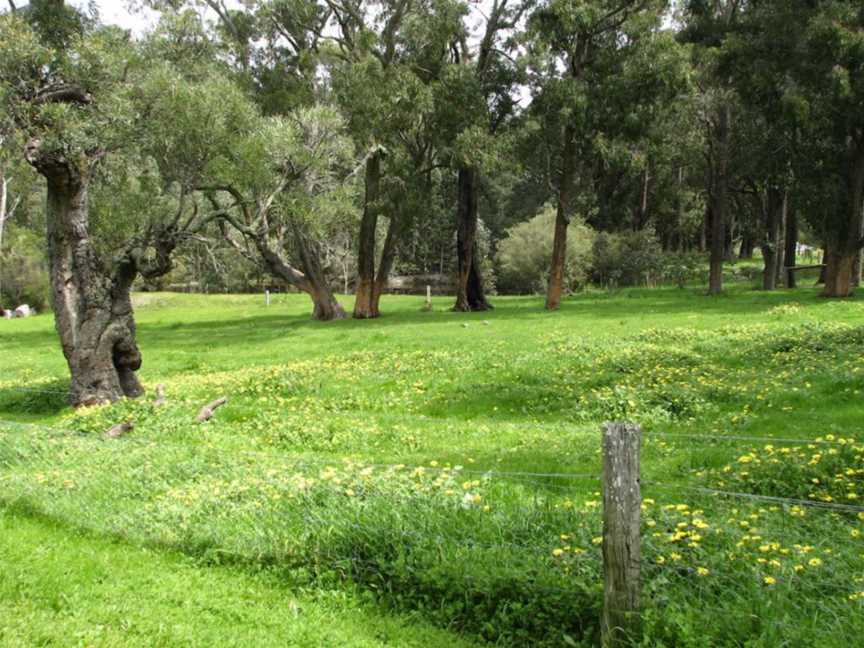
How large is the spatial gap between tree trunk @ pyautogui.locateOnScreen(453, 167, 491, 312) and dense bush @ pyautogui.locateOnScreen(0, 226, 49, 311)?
131ft

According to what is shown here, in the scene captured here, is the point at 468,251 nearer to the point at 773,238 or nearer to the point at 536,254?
the point at 773,238

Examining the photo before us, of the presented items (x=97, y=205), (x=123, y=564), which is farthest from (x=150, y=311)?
(x=123, y=564)

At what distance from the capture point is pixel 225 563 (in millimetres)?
6902

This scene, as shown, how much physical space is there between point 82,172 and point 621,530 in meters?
15.2

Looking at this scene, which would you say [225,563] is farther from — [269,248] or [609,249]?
[609,249]

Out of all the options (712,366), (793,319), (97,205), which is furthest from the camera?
(793,319)

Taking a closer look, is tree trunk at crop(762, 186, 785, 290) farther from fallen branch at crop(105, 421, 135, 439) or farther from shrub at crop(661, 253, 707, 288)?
fallen branch at crop(105, 421, 135, 439)

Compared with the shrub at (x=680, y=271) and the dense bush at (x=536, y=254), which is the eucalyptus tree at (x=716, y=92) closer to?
the shrub at (x=680, y=271)

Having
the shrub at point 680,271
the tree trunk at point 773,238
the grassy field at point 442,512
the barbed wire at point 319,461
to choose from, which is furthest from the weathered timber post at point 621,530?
the shrub at point 680,271

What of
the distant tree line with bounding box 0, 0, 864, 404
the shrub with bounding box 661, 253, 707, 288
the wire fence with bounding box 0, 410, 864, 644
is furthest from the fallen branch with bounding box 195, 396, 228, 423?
the shrub with bounding box 661, 253, 707, 288

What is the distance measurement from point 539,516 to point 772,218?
42635 mm

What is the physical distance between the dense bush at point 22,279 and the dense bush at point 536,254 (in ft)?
130

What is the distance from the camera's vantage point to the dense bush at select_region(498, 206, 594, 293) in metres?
53.8

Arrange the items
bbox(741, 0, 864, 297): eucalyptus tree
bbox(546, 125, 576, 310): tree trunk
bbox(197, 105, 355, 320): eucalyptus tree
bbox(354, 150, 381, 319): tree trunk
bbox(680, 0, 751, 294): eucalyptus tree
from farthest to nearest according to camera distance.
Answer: bbox(354, 150, 381, 319): tree trunk < bbox(680, 0, 751, 294): eucalyptus tree < bbox(546, 125, 576, 310): tree trunk < bbox(741, 0, 864, 297): eucalyptus tree < bbox(197, 105, 355, 320): eucalyptus tree
